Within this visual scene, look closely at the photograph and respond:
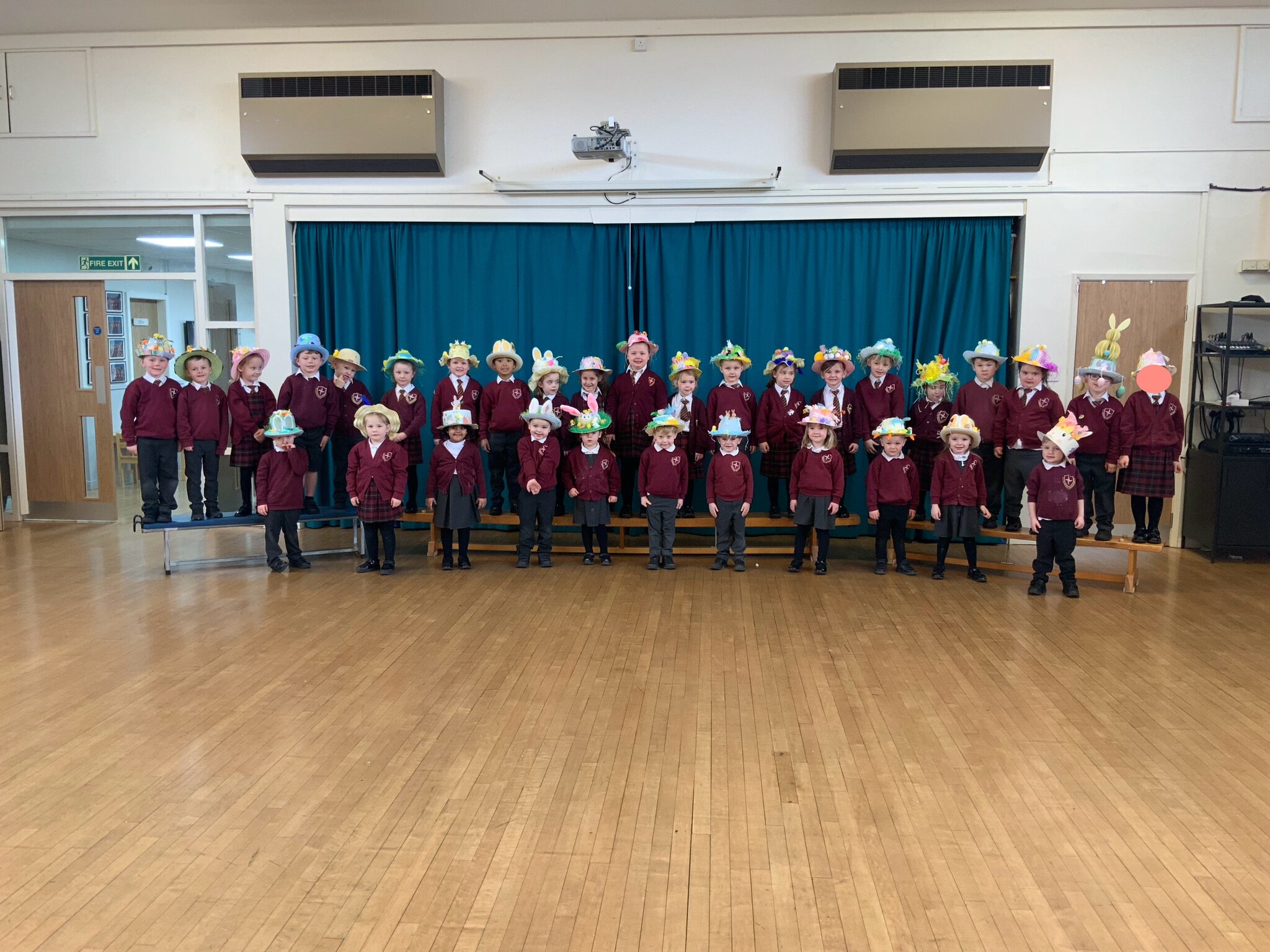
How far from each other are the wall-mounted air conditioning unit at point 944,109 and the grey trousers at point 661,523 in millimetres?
2927

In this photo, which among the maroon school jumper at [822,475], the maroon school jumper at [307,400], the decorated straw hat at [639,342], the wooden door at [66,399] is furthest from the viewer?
the wooden door at [66,399]

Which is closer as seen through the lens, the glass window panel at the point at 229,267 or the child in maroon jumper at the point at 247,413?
the child in maroon jumper at the point at 247,413

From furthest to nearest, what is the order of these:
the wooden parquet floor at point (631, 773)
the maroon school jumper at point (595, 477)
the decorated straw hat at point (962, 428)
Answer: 1. the maroon school jumper at point (595, 477)
2. the decorated straw hat at point (962, 428)
3. the wooden parquet floor at point (631, 773)

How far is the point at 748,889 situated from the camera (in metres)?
2.48

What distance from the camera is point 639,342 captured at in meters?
6.72

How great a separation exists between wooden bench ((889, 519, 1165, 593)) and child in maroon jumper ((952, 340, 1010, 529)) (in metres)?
0.24

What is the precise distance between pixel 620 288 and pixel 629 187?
2.52 feet

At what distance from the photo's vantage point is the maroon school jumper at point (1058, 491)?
552cm

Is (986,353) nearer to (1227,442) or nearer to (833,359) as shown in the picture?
(833,359)

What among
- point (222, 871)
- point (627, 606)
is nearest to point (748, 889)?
point (222, 871)

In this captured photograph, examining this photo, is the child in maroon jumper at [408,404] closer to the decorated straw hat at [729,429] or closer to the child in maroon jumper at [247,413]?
the child in maroon jumper at [247,413]

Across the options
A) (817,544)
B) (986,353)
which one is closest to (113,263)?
(817,544)

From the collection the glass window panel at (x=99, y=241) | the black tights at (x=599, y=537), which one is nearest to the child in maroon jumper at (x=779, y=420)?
the black tights at (x=599, y=537)

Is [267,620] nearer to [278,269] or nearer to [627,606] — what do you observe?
[627,606]
